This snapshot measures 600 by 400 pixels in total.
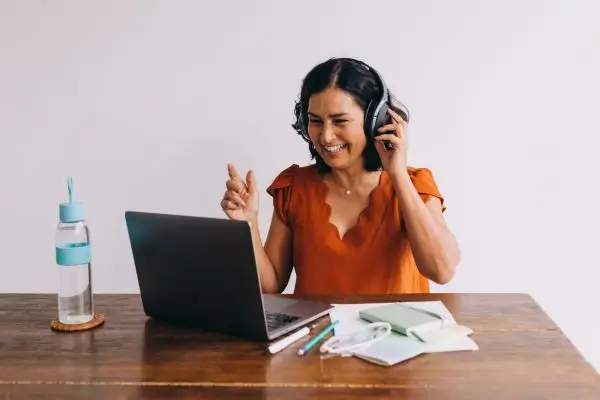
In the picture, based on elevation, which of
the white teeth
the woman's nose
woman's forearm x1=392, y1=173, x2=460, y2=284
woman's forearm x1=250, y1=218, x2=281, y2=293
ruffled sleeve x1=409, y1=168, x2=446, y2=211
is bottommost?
woman's forearm x1=250, y1=218, x2=281, y2=293

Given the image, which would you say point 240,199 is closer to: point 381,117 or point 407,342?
point 381,117

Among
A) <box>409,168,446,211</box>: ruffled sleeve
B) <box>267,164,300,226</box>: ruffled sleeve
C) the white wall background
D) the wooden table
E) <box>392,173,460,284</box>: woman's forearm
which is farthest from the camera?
the white wall background

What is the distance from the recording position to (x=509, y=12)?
170 centimetres

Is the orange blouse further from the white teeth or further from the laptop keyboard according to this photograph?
the laptop keyboard

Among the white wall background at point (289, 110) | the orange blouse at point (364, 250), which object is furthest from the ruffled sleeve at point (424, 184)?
the white wall background at point (289, 110)

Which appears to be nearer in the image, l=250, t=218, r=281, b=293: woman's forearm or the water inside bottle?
the water inside bottle

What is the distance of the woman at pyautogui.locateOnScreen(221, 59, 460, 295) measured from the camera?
1.38 m

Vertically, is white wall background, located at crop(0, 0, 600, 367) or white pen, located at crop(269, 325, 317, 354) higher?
white wall background, located at crop(0, 0, 600, 367)

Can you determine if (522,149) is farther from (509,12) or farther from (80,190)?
(80,190)

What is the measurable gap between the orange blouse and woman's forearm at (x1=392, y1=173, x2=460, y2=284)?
0.08 m

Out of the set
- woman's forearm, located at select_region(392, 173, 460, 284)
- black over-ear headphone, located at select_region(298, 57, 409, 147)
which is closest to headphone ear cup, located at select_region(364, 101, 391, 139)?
black over-ear headphone, located at select_region(298, 57, 409, 147)

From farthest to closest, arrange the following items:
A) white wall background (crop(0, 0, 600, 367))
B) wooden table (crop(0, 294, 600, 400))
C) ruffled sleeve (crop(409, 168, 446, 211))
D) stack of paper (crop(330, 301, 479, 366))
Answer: white wall background (crop(0, 0, 600, 367))
ruffled sleeve (crop(409, 168, 446, 211))
stack of paper (crop(330, 301, 479, 366))
wooden table (crop(0, 294, 600, 400))

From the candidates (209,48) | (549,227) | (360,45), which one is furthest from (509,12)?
(209,48)

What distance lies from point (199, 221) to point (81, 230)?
27 cm
